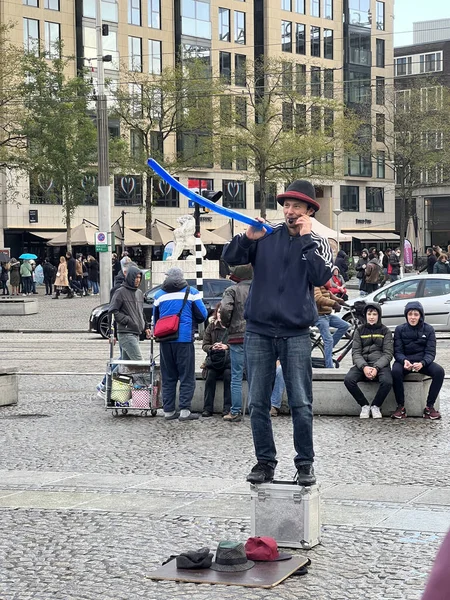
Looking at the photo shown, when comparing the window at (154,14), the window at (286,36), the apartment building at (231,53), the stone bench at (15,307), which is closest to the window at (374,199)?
the apartment building at (231,53)

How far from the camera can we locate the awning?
85.9 m

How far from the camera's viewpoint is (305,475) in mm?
6309

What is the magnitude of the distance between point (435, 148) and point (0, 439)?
60792 millimetres

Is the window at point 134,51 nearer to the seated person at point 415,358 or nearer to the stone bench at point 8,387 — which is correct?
the stone bench at point 8,387

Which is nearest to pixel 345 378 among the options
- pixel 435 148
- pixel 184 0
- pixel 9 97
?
pixel 9 97

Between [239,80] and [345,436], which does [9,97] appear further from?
[345,436]

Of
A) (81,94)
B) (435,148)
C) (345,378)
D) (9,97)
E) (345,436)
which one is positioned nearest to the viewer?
(345,436)

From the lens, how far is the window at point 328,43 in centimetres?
8200

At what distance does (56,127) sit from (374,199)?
1823 inches

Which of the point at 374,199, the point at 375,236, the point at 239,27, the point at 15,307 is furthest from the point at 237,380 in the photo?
the point at 374,199

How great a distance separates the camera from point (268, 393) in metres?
6.50

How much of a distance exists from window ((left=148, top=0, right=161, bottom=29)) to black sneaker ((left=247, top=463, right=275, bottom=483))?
68351 millimetres

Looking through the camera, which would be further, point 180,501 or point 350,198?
point 350,198

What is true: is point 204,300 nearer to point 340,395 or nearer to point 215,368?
point 215,368
